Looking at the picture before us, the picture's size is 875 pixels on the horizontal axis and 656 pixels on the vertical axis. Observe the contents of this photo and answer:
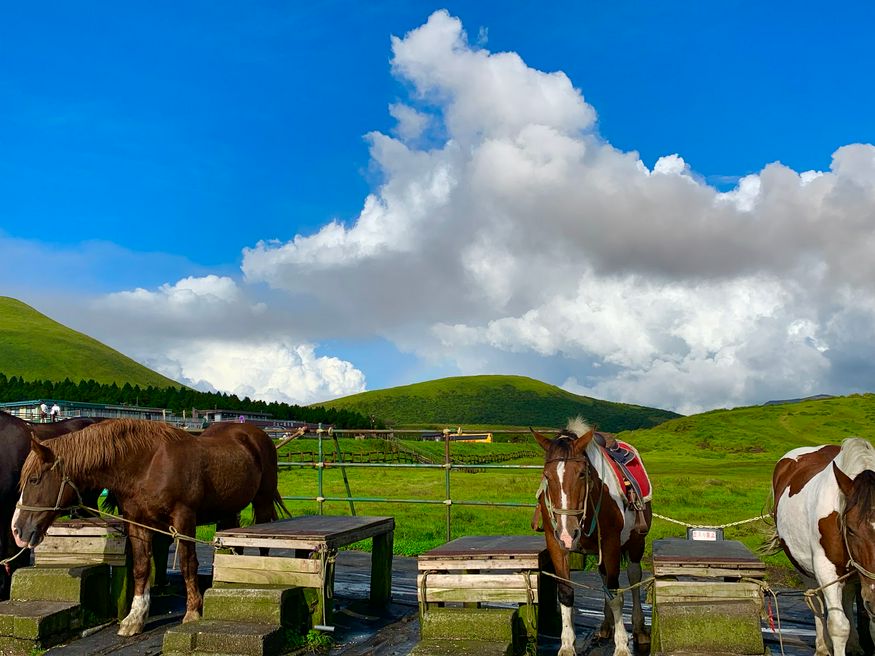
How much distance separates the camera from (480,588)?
6.59 meters

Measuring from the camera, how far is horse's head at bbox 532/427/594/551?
18.8 feet

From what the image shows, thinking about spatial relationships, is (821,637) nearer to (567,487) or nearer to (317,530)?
(567,487)

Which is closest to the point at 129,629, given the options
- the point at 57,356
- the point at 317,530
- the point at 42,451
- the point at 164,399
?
the point at 42,451

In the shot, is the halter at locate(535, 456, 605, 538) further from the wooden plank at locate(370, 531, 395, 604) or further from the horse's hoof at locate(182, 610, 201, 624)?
the horse's hoof at locate(182, 610, 201, 624)

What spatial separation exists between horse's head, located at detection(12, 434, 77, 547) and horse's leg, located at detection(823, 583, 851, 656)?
23.9 feet

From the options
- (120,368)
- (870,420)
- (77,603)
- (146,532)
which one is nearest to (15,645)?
(77,603)

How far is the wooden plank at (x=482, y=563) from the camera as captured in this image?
256 inches

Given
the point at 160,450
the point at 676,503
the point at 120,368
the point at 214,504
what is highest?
the point at 120,368

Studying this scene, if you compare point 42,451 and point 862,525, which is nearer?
point 862,525

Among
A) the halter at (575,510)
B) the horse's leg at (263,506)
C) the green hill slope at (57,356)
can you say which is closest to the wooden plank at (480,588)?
the halter at (575,510)

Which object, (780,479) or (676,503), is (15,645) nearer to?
(780,479)

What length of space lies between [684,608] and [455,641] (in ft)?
6.39

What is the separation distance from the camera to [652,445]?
56562mm

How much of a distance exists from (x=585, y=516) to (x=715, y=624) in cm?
128
